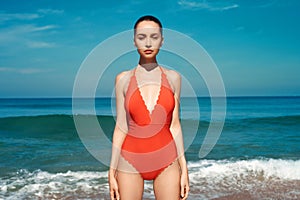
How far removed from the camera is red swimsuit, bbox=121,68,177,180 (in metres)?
3.02

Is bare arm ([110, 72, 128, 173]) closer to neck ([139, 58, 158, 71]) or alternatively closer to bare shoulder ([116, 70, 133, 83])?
bare shoulder ([116, 70, 133, 83])

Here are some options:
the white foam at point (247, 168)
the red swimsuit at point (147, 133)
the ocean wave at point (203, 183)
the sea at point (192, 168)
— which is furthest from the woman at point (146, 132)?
the white foam at point (247, 168)

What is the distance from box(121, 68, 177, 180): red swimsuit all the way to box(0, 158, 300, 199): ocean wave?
4091 mm

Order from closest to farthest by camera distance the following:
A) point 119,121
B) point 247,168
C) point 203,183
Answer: point 119,121 < point 203,183 < point 247,168

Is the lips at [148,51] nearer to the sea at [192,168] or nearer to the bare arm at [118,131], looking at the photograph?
the bare arm at [118,131]

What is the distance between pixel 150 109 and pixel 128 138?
295mm

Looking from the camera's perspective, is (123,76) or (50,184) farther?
(50,184)

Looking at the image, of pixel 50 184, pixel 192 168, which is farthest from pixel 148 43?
pixel 192 168

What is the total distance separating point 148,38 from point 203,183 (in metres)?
5.85

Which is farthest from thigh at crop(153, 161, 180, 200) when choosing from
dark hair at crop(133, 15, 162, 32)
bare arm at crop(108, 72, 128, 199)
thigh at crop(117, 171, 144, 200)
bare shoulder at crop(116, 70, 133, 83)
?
dark hair at crop(133, 15, 162, 32)

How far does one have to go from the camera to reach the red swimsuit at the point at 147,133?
302cm

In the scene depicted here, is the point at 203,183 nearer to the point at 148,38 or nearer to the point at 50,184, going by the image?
the point at 50,184

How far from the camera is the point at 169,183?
3045 mm

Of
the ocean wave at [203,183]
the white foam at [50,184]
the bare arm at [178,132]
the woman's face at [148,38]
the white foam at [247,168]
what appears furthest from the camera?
the white foam at [247,168]
